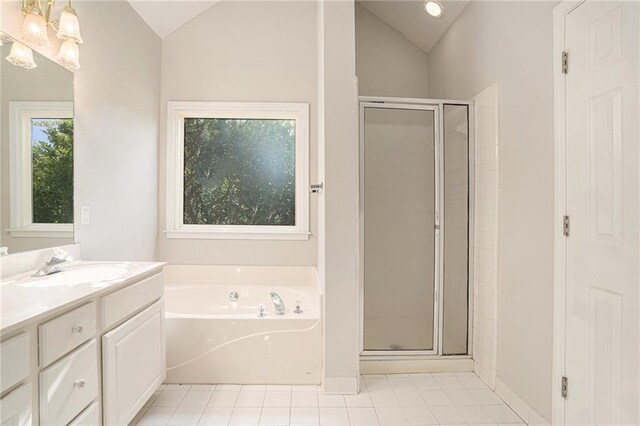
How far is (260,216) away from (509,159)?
2061 millimetres

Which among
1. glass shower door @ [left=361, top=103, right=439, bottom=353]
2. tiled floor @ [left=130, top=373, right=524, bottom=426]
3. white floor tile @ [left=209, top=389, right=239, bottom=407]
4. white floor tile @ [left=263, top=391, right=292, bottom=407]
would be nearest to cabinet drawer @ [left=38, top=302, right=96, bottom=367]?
tiled floor @ [left=130, top=373, right=524, bottom=426]

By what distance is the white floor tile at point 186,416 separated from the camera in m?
1.79

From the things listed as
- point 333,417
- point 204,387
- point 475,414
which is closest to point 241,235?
point 204,387

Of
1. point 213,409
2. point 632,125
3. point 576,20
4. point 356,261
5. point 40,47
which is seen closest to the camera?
point 632,125

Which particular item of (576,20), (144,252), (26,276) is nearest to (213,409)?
(26,276)

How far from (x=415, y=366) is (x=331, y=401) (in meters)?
0.72

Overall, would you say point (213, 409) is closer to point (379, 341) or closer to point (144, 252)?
point (379, 341)

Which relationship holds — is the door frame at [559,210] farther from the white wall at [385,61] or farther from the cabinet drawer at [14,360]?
the cabinet drawer at [14,360]

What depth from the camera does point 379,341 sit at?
244 cm

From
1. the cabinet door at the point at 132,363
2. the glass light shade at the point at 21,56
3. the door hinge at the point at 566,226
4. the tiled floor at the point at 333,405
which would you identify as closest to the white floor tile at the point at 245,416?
the tiled floor at the point at 333,405

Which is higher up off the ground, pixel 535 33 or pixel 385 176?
pixel 535 33

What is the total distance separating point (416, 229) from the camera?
8.12ft

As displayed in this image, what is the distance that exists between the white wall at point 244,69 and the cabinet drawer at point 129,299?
1.18 meters

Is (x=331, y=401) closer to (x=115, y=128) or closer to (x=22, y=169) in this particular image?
(x=22, y=169)
